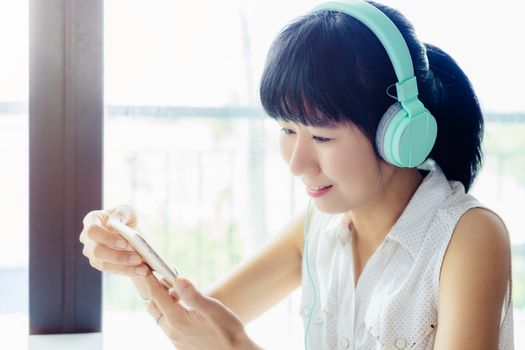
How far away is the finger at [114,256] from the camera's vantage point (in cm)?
101

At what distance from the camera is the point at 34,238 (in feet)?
4.44

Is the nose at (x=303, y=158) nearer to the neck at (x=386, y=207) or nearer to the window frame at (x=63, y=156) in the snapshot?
the neck at (x=386, y=207)

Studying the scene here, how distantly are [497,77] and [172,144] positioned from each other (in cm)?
108

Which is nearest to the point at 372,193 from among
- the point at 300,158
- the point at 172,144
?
the point at 300,158

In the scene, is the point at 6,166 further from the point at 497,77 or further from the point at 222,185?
the point at 497,77

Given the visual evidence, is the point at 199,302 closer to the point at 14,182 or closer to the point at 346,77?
the point at 346,77

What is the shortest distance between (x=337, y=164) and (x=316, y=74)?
14 centimetres

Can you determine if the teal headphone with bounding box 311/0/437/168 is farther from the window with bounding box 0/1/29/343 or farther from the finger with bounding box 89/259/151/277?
the window with bounding box 0/1/29/343

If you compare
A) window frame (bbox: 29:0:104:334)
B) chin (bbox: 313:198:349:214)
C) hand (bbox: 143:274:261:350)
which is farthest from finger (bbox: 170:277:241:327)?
window frame (bbox: 29:0:104:334)

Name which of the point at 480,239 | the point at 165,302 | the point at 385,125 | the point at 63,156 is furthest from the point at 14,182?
the point at 480,239

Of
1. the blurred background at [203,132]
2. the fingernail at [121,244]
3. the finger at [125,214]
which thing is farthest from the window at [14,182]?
the fingernail at [121,244]

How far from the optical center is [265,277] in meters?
1.26

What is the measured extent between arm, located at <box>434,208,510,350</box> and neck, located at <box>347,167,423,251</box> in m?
0.14

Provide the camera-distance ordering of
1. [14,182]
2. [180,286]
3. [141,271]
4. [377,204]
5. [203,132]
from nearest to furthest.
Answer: [180,286], [141,271], [377,204], [14,182], [203,132]
